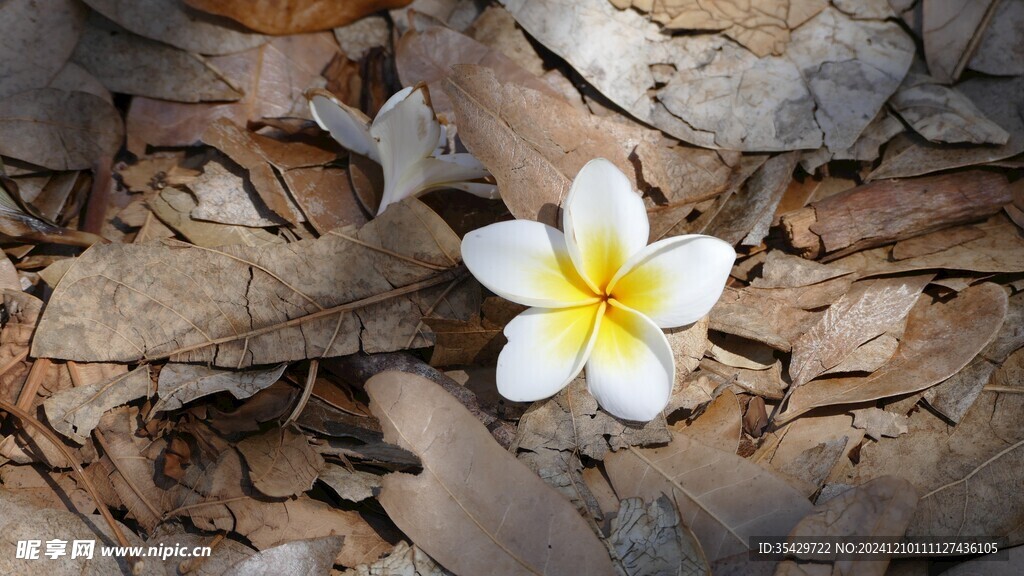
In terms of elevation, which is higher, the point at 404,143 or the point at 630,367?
the point at 404,143

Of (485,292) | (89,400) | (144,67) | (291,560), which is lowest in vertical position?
(291,560)

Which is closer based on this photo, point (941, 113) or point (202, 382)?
point (202, 382)

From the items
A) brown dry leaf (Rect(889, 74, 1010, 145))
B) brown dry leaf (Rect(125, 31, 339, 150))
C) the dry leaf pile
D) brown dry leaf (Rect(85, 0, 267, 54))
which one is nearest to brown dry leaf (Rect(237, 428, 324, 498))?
the dry leaf pile

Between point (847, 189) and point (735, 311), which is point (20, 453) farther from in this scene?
point (847, 189)

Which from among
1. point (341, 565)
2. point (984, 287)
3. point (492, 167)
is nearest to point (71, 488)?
point (341, 565)

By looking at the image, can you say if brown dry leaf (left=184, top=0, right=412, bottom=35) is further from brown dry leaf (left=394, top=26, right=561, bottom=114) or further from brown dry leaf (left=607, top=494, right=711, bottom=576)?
brown dry leaf (left=607, top=494, right=711, bottom=576)

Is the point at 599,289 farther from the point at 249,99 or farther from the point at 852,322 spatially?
the point at 249,99

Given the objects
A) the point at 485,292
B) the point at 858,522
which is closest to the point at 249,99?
the point at 485,292
